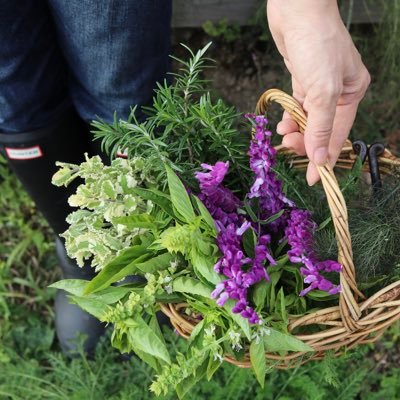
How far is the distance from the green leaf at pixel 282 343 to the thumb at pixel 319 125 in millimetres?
238

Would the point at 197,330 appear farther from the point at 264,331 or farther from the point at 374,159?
the point at 374,159

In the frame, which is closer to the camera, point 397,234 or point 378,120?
point 397,234

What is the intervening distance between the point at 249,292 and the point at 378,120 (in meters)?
Result: 1.06

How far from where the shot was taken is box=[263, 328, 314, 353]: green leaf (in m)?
0.78

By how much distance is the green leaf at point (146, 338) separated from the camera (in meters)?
0.81

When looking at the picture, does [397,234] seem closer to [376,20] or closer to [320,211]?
[320,211]

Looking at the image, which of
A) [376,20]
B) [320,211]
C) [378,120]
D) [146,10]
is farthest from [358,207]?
[376,20]

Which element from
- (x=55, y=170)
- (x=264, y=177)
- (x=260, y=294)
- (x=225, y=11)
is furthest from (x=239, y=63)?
(x=260, y=294)

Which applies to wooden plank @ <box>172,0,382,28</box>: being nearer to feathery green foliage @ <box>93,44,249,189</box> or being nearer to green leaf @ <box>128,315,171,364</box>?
feathery green foliage @ <box>93,44,249,189</box>

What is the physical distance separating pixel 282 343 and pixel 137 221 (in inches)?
10.3

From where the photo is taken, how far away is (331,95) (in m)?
0.75

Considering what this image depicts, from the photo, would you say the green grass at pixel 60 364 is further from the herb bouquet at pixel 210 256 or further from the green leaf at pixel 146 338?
the green leaf at pixel 146 338

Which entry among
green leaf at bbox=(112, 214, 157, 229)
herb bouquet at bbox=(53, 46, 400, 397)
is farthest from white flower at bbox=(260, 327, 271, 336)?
green leaf at bbox=(112, 214, 157, 229)

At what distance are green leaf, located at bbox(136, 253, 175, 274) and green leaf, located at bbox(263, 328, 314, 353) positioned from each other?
0.56 ft
